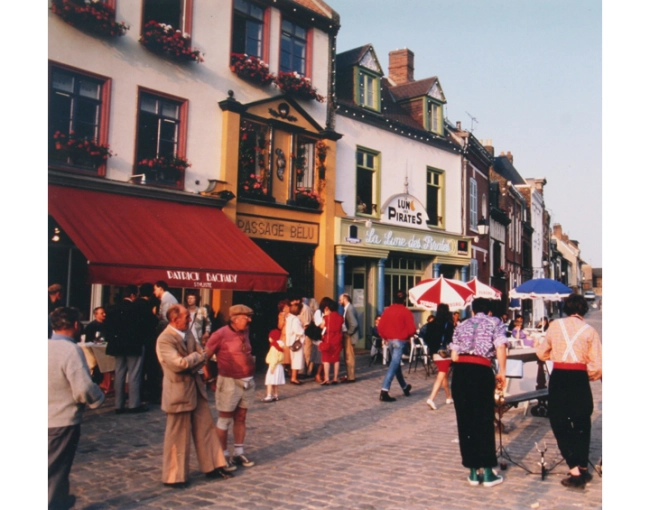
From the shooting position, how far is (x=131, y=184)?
12.0 m

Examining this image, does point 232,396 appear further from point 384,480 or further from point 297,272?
point 297,272

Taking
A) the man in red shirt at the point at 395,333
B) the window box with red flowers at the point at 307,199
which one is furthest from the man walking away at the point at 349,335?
the window box with red flowers at the point at 307,199

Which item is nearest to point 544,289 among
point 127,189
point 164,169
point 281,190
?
point 281,190

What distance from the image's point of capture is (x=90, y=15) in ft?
36.9

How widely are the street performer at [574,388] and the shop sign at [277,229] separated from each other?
9.38 m

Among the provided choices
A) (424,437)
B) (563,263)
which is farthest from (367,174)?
(563,263)

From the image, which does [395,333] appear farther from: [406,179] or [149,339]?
[406,179]

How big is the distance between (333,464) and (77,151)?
7.57 meters

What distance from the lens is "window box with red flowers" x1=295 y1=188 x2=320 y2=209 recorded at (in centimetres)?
1593

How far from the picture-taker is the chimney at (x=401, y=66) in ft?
77.8

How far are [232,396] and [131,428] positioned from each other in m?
2.57

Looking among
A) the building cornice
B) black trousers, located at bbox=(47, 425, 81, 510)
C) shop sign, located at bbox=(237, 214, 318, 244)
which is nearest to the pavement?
black trousers, located at bbox=(47, 425, 81, 510)

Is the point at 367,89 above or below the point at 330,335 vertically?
above

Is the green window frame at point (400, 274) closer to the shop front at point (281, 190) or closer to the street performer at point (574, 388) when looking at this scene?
the shop front at point (281, 190)
